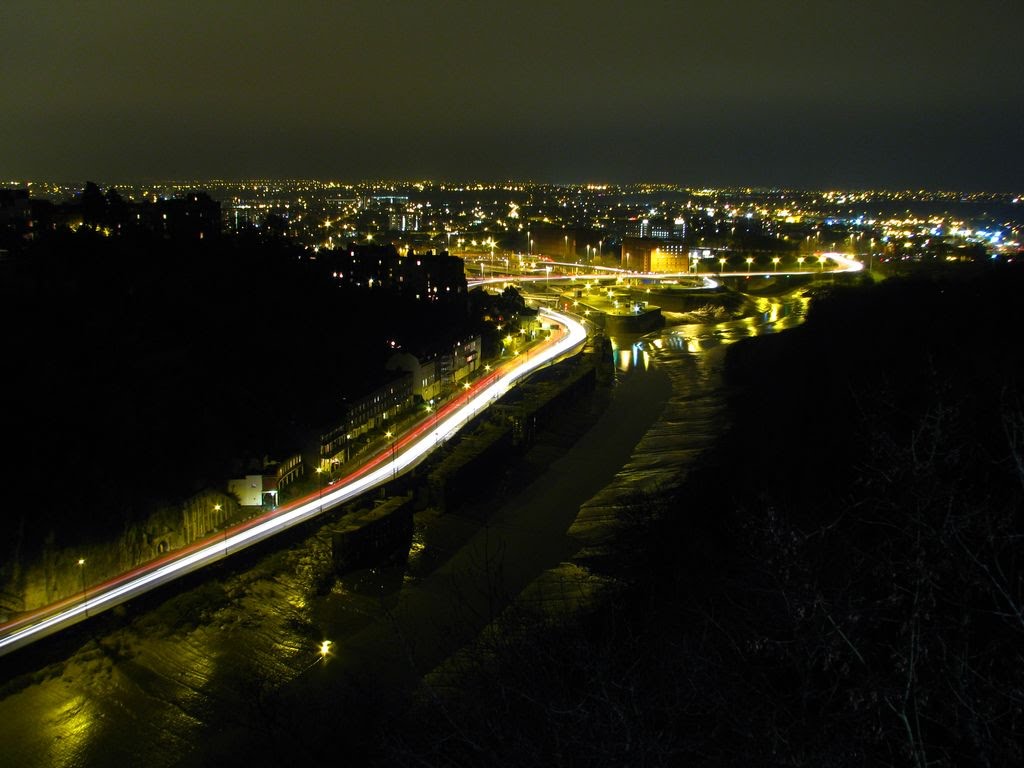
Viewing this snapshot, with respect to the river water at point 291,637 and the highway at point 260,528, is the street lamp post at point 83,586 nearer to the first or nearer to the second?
the highway at point 260,528

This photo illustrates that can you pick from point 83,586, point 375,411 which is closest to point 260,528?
point 83,586

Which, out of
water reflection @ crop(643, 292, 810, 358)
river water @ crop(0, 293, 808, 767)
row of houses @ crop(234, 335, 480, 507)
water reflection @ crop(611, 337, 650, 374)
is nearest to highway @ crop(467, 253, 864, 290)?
water reflection @ crop(643, 292, 810, 358)

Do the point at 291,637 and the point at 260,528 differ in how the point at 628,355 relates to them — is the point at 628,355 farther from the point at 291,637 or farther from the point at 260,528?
the point at 291,637

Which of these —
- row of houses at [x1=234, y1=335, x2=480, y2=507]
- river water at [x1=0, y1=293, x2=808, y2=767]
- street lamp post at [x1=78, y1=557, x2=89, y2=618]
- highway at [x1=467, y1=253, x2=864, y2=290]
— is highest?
highway at [x1=467, y1=253, x2=864, y2=290]

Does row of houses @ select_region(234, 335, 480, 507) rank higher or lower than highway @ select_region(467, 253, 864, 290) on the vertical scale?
lower

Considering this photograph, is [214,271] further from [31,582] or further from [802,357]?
[802,357]

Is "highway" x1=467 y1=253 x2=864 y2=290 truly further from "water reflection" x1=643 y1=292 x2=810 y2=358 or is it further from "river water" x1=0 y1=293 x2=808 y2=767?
"river water" x1=0 y1=293 x2=808 y2=767
